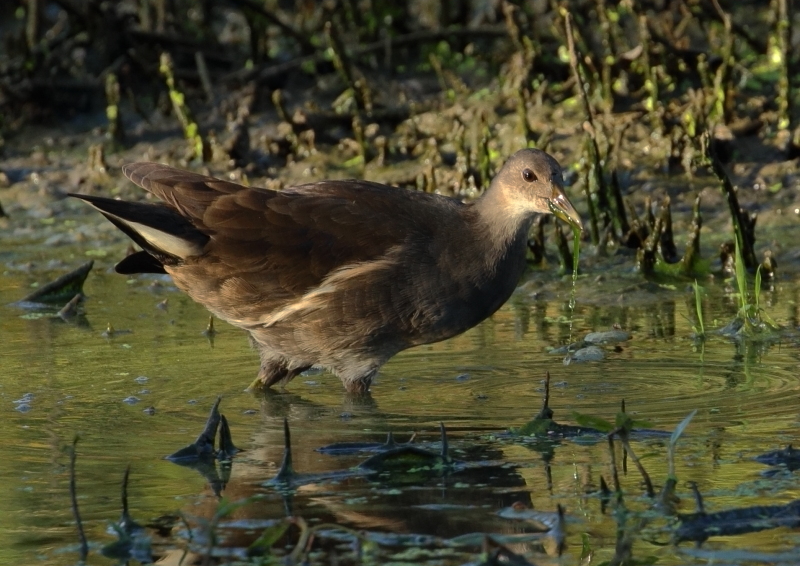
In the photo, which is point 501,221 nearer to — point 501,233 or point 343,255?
point 501,233

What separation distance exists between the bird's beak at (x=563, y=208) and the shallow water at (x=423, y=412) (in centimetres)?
65

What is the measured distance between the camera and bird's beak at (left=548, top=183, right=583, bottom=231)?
575 centimetres

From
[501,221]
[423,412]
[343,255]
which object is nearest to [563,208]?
[501,221]

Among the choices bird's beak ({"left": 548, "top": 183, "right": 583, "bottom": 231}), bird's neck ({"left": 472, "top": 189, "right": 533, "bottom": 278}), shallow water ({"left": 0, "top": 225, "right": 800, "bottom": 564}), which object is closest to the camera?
shallow water ({"left": 0, "top": 225, "right": 800, "bottom": 564})

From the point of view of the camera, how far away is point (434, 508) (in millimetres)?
4156

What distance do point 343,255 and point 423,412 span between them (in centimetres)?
80

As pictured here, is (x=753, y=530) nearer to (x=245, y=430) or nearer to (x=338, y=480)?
(x=338, y=480)

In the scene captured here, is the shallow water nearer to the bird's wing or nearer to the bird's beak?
the bird's wing

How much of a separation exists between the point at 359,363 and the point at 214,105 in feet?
17.3

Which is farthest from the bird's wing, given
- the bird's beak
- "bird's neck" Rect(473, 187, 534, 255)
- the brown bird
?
the bird's beak

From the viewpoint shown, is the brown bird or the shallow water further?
the brown bird

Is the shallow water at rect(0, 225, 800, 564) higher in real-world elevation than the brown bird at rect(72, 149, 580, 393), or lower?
lower

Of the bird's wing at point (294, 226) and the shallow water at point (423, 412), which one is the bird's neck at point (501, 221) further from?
the shallow water at point (423, 412)

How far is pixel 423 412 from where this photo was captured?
5465mm
